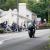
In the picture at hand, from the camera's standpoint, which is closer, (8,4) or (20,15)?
(8,4)

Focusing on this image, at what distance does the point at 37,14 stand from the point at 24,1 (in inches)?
55.4

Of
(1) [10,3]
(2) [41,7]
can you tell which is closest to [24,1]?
(1) [10,3]

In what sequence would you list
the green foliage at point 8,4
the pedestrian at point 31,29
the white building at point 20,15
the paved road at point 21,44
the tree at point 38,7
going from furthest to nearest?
the white building at point 20,15
the green foliage at point 8,4
the tree at point 38,7
the pedestrian at point 31,29
the paved road at point 21,44

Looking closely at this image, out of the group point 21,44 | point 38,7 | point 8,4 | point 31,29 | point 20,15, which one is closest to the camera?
point 21,44

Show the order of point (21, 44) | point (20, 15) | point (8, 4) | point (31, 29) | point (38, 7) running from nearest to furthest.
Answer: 1. point (21, 44)
2. point (31, 29)
3. point (38, 7)
4. point (8, 4)
5. point (20, 15)

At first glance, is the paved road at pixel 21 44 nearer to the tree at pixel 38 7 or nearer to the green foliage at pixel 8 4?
the tree at pixel 38 7

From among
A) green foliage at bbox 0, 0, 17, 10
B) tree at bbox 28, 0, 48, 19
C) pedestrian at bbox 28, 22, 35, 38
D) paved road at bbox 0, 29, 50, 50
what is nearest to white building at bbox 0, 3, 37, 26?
green foliage at bbox 0, 0, 17, 10

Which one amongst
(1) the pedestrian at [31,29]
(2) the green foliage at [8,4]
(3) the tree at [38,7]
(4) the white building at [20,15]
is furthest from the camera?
(4) the white building at [20,15]

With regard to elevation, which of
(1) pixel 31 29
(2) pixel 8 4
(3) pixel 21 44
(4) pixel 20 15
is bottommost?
(3) pixel 21 44

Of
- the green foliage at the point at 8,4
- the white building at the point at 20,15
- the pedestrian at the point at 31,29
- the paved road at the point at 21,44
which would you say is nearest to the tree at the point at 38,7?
the white building at the point at 20,15

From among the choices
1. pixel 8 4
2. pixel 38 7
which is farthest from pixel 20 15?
pixel 38 7

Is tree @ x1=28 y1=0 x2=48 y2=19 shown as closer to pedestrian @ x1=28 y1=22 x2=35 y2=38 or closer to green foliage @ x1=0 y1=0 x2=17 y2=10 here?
green foliage @ x1=0 y1=0 x2=17 y2=10

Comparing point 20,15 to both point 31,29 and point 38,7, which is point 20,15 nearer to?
point 38,7

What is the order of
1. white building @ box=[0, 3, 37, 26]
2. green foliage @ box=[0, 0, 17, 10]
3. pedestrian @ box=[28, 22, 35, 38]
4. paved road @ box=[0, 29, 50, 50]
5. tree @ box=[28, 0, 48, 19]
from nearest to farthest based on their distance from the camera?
paved road @ box=[0, 29, 50, 50], pedestrian @ box=[28, 22, 35, 38], tree @ box=[28, 0, 48, 19], green foliage @ box=[0, 0, 17, 10], white building @ box=[0, 3, 37, 26]
